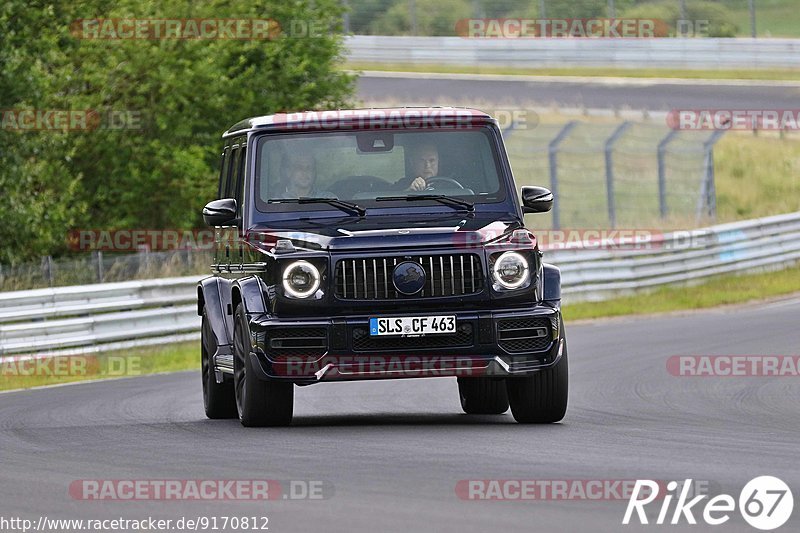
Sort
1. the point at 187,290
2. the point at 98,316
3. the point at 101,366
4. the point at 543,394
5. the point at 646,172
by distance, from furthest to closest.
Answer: the point at 646,172 < the point at 187,290 < the point at 98,316 < the point at 101,366 < the point at 543,394

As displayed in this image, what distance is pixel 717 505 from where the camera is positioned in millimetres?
6902

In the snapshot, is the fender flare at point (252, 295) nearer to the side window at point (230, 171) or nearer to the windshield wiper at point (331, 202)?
the windshield wiper at point (331, 202)

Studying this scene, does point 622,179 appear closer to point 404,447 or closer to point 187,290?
point 187,290

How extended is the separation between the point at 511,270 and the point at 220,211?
83.1 inches

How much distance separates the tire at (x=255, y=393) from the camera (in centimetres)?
1046

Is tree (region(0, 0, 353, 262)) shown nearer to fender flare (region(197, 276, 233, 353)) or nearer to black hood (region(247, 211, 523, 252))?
fender flare (region(197, 276, 233, 353))

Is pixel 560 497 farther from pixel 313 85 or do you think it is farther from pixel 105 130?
pixel 313 85

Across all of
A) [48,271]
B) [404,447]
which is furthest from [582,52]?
[404,447]

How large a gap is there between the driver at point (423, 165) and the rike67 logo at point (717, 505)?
4.10m

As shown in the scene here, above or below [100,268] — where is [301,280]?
above

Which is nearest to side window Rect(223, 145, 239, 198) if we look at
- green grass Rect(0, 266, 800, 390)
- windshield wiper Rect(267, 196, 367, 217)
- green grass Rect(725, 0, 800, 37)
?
windshield wiper Rect(267, 196, 367, 217)

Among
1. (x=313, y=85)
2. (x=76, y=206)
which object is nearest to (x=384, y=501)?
(x=76, y=206)

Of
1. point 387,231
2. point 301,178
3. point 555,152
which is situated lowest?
point 555,152

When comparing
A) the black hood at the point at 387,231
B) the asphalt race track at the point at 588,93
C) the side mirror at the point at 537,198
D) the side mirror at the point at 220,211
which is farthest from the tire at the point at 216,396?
the asphalt race track at the point at 588,93
